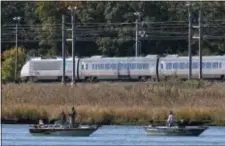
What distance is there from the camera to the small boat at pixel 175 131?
44062mm

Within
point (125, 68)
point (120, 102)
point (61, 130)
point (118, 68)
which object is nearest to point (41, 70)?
point (118, 68)

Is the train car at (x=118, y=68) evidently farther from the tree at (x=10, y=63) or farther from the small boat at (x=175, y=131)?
the small boat at (x=175, y=131)

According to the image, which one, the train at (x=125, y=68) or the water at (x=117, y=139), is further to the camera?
the train at (x=125, y=68)

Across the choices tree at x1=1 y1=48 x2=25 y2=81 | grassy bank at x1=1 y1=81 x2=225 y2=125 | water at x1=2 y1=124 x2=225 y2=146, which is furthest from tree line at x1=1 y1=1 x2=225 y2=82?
water at x1=2 y1=124 x2=225 y2=146

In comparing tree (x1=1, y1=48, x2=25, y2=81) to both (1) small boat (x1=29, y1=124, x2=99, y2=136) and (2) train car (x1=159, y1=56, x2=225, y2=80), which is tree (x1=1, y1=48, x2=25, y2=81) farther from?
(1) small boat (x1=29, y1=124, x2=99, y2=136)

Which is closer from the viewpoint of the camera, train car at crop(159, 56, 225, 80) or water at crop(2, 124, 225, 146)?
water at crop(2, 124, 225, 146)

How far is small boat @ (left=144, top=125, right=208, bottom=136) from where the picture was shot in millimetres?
44062

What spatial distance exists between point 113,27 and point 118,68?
16.3 m

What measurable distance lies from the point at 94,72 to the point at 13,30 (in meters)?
15.8

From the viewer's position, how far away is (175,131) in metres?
44.1

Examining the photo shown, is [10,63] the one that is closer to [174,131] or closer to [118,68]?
[118,68]

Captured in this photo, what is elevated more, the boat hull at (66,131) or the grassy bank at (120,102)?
the grassy bank at (120,102)

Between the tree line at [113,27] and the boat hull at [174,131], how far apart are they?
47165mm

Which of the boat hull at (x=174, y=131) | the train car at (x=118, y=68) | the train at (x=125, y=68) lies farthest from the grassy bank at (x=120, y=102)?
the train car at (x=118, y=68)
